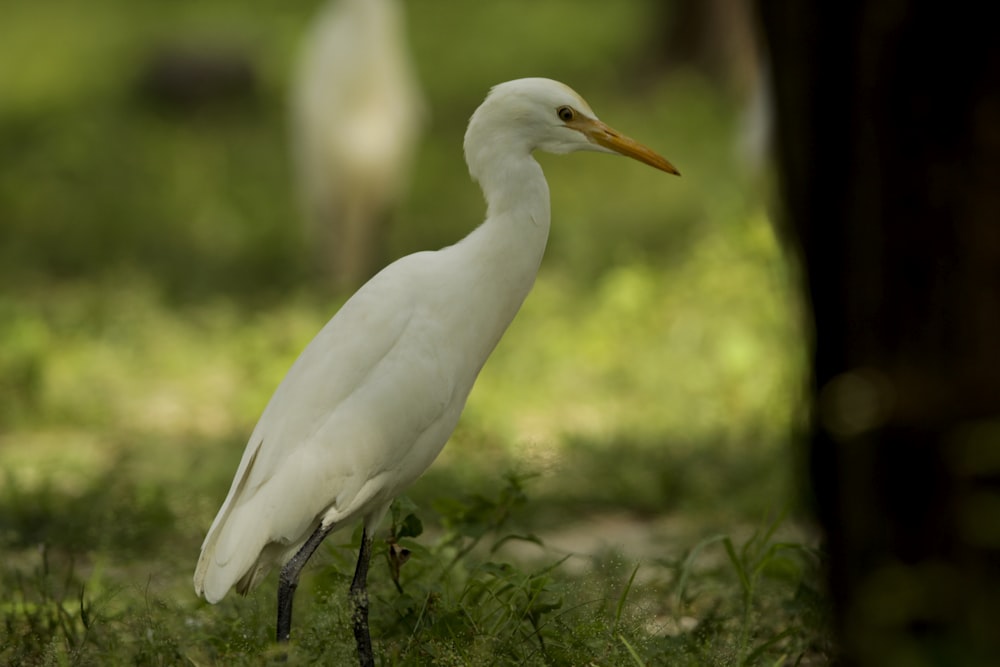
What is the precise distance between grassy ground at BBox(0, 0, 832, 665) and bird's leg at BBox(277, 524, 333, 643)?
5 cm

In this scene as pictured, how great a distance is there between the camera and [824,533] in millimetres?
1827

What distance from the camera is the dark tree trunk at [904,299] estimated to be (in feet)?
5.24

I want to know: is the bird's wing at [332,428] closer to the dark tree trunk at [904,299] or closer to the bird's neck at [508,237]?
the bird's neck at [508,237]

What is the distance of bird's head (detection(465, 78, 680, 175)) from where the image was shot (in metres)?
2.82

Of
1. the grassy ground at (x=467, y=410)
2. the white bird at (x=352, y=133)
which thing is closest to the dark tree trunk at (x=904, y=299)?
the grassy ground at (x=467, y=410)

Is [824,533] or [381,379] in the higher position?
[824,533]

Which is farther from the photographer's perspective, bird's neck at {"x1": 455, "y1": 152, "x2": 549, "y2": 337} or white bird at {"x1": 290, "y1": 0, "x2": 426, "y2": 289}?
white bird at {"x1": 290, "y1": 0, "x2": 426, "y2": 289}

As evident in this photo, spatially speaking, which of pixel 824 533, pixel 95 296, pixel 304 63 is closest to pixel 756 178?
pixel 304 63

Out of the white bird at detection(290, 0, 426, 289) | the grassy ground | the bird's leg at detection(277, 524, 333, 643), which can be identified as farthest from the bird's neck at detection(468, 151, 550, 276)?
the white bird at detection(290, 0, 426, 289)

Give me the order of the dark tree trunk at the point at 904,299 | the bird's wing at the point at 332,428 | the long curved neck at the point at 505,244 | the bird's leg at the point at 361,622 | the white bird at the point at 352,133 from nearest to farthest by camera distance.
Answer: the dark tree trunk at the point at 904,299
the bird's leg at the point at 361,622
the bird's wing at the point at 332,428
the long curved neck at the point at 505,244
the white bird at the point at 352,133

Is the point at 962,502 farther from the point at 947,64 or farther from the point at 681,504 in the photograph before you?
the point at 681,504

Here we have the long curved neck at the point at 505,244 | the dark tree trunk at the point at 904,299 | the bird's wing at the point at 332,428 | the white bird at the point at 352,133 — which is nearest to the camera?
the dark tree trunk at the point at 904,299

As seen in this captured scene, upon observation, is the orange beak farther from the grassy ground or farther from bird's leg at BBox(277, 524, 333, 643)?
bird's leg at BBox(277, 524, 333, 643)

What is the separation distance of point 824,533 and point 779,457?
2.91 metres
